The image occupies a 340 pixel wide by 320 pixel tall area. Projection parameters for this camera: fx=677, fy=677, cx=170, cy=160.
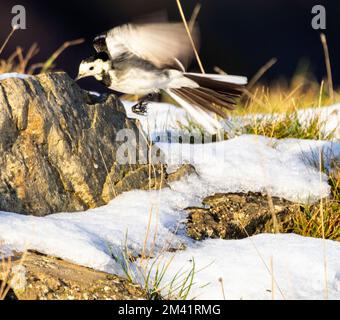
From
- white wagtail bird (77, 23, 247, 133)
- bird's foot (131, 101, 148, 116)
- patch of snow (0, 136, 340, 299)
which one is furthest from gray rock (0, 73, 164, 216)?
bird's foot (131, 101, 148, 116)

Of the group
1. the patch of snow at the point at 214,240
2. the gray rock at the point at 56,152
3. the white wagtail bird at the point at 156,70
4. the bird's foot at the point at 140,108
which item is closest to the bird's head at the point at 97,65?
the white wagtail bird at the point at 156,70

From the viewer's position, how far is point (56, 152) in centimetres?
326

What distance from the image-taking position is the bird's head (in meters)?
3.63

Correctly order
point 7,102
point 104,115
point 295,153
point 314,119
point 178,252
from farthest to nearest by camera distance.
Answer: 1. point 314,119
2. point 295,153
3. point 104,115
4. point 7,102
5. point 178,252

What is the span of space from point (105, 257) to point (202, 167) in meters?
1.17

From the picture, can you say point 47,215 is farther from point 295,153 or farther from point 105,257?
point 295,153

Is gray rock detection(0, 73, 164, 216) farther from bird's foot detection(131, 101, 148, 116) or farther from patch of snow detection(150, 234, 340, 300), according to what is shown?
patch of snow detection(150, 234, 340, 300)

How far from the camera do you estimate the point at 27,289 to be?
7.89 ft

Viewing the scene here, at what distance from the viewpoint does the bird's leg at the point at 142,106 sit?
A: 12.8 ft

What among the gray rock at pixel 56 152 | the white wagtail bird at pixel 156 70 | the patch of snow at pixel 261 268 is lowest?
the patch of snow at pixel 261 268

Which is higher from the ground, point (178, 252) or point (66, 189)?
point (66, 189)

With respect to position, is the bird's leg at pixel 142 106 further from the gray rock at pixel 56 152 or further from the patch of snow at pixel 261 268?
the patch of snow at pixel 261 268

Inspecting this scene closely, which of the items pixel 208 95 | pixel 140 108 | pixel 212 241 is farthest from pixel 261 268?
pixel 140 108

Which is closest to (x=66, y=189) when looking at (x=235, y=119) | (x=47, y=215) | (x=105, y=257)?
(x=47, y=215)
